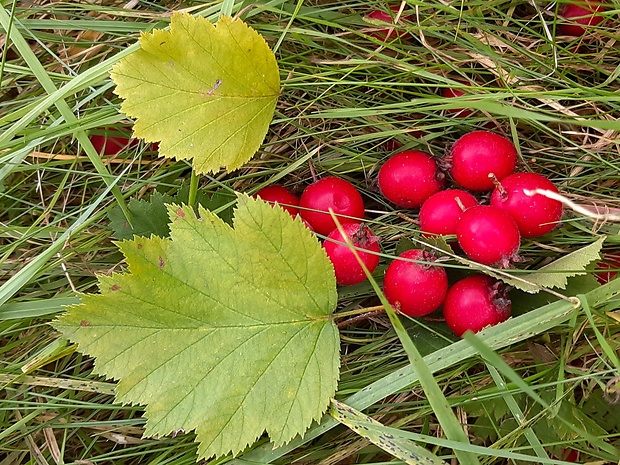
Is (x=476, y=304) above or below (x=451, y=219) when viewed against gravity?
below

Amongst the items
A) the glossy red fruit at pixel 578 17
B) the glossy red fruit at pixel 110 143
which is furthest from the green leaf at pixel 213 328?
the glossy red fruit at pixel 578 17

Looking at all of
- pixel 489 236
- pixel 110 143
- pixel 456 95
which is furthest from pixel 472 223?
pixel 110 143

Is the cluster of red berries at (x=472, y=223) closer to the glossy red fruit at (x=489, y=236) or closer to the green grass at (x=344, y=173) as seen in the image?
the glossy red fruit at (x=489, y=236)

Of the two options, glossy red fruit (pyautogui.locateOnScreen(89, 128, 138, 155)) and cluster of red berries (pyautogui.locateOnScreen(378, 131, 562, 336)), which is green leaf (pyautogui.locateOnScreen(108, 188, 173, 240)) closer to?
glossy red fruit (pyautogui.locateOnScreen(89, 128, 138, 155))

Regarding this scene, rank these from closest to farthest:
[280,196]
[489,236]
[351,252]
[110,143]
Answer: [489,236]
[351,252]
[280,196]
[110,143]

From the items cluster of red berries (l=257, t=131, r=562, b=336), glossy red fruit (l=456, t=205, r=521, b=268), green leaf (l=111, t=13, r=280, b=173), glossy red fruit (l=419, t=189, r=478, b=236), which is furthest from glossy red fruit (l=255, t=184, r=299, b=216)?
glossy red fruit (l=456, t=205, r=521, b=268)

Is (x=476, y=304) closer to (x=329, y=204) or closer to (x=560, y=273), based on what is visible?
(x=560, y=273)
